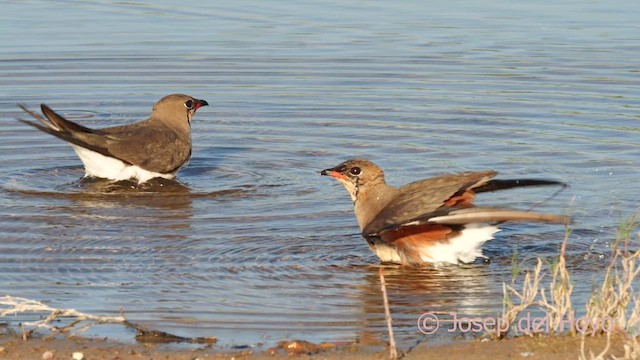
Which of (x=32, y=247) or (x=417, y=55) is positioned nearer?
(x=32, y=247)

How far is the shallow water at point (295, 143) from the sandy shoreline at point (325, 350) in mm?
398

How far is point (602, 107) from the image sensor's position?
1459 centimetres

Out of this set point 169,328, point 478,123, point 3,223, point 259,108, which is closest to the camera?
point 169,328

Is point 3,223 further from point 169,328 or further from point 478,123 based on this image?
point 478,123

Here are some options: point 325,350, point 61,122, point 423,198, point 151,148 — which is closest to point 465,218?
point 423,198

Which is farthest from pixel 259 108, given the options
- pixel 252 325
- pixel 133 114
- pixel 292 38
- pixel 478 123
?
pixel 252 325

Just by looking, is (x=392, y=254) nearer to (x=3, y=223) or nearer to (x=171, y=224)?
(x=171, y=224)

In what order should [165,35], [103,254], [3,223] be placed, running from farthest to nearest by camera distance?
1. [165,35]
2. [3,223]
3. [103,254]

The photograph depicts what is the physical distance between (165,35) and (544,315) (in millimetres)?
11787

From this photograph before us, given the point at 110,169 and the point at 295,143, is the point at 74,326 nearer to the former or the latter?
the point at 110,169

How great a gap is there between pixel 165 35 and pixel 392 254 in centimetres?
987

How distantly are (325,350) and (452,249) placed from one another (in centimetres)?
259

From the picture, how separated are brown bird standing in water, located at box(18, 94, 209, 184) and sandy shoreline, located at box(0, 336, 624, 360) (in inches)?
194

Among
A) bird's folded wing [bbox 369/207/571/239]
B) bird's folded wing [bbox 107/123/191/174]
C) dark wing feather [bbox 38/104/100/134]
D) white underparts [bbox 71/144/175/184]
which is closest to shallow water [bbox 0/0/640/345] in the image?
white underparts [bbox 71/144/175/184]
